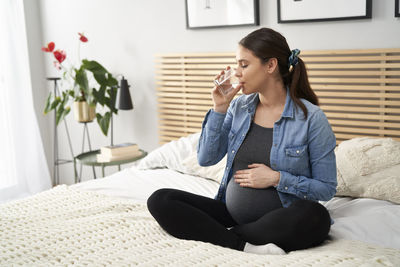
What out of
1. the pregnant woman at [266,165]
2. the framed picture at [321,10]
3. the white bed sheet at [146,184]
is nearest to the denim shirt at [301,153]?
the pregnant woman at [266,165]

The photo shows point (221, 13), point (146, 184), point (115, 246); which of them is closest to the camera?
point (115, 246)

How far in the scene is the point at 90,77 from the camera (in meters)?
3.90

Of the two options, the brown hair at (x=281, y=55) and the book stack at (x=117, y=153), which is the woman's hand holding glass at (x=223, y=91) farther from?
the book stack at (x=117, y=153)

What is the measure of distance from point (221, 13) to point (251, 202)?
1582 millimetres

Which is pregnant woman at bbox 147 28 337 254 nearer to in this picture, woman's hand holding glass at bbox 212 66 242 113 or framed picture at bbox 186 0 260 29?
woman's hand holding glass at bbox 212 66 242 113

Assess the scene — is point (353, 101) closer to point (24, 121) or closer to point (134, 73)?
point (134, 73)

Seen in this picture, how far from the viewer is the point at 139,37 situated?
351 cm

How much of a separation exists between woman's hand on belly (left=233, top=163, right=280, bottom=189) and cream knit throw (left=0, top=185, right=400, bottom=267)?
278mm

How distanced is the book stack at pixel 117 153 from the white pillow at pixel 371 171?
1.53 metres

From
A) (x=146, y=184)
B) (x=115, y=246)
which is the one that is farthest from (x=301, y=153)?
(x=146, y=184)

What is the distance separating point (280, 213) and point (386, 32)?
1281 millimetres

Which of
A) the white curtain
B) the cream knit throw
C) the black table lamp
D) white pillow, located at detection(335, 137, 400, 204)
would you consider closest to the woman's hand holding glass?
the cream knit throw

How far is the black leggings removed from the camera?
1614 millimetres

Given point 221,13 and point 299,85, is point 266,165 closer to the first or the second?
point 299,85
